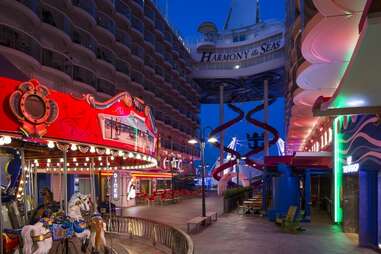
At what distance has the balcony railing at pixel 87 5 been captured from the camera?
32438 mm

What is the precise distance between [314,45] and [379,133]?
11.6 feet

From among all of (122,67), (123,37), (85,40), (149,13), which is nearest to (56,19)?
(85,40)

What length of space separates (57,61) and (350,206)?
22.6m

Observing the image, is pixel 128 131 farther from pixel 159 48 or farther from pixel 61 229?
pixel 159 48

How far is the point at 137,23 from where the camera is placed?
4859cm

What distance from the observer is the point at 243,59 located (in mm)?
68250

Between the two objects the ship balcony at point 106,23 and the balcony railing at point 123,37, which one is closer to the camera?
the ship balcony at point 106,23

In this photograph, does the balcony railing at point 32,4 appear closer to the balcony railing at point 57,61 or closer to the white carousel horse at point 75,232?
the balcony railing at point 57,61

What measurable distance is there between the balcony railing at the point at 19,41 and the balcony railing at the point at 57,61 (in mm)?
1246

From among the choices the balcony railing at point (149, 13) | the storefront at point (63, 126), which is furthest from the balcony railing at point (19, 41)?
the balcony railing at point (149, 13)

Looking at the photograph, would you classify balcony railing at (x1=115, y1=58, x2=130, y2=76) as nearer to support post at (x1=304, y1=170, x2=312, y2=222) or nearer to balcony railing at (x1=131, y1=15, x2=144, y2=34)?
balcony railing at (x1=131, y1=15, x2=144, y2=34)

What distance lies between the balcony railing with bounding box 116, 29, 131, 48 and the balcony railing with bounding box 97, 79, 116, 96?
6186 mm

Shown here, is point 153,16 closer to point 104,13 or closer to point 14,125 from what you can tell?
point 104,13

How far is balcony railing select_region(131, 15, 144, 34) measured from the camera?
47.4m
